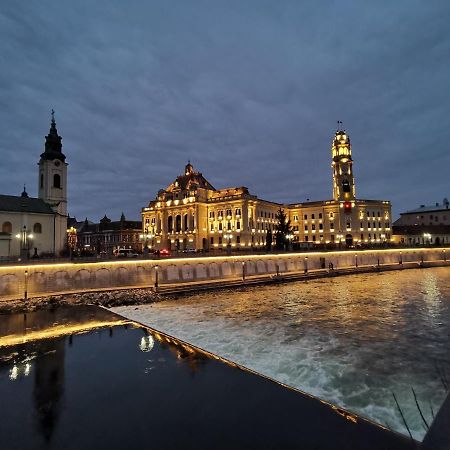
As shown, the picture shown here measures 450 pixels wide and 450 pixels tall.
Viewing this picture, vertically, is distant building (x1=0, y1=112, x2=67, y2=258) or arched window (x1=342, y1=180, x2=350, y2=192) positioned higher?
arched window (x1=342, y1=180, x2=350, y2=192)

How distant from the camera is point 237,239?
102m

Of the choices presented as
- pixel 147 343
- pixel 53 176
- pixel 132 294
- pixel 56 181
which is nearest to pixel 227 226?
pixel 56 181

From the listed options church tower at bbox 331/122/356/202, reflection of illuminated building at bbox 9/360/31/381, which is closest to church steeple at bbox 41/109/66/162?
reflection of illuminated building at bbox 9/360/31/381

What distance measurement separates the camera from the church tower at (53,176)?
71.2 m

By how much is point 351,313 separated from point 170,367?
18912 millimetres

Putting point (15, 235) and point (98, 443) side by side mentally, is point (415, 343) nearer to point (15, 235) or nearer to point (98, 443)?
point (98, 443)

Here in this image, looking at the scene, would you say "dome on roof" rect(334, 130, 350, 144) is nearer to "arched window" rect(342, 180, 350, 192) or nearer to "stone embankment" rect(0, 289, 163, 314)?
"arched window" rect(342, 180, 350, 192)

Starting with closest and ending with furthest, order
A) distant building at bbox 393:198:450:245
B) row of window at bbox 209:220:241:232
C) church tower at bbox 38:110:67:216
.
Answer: church tower at bbox 38:110:67:216
row of window at bbox 209:220:241:232
distant building at bbox 393:198:450:245

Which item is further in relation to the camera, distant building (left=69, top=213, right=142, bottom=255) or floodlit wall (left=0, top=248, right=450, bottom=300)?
distant building (left=69, top=213, right=142, bottom=255)

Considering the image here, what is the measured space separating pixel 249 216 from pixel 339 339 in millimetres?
82686

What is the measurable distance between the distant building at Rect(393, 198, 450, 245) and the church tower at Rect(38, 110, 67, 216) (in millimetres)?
106719

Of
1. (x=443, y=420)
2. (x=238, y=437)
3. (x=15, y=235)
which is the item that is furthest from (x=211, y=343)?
(x=15, y=235)

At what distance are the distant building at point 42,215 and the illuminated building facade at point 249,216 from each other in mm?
45856

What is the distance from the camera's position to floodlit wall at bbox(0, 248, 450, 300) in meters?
34.3
